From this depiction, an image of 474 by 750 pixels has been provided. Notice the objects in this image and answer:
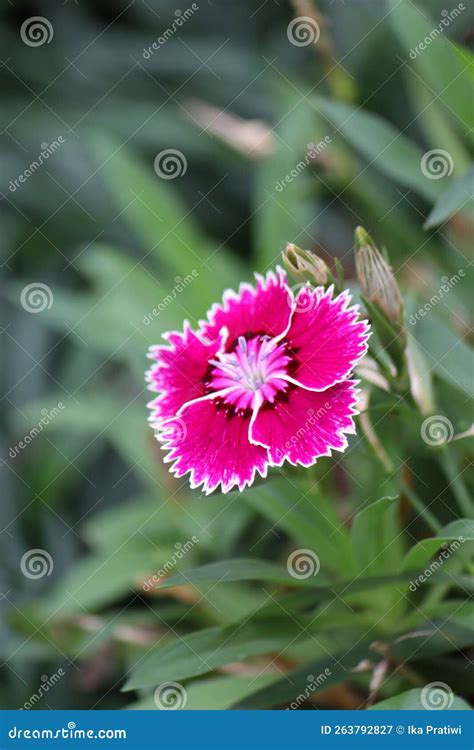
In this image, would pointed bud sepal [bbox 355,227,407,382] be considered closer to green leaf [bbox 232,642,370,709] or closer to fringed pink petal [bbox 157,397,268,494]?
fringed pink petal [bbox 157,397,268,494]

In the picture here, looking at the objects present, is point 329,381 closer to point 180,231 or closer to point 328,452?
point 328,452

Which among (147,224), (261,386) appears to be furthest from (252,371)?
(147,224)

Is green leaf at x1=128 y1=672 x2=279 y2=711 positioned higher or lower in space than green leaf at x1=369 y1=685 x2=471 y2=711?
lower

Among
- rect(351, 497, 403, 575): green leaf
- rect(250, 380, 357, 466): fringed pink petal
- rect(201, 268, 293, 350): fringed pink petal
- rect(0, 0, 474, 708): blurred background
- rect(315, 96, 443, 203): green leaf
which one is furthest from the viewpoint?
rect(0, 0, 474, 708): blurred background

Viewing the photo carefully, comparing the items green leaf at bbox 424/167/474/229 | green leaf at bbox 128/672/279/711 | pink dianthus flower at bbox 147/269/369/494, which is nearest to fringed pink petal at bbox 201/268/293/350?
pink dianthus flower at bbox 147/269/369/494

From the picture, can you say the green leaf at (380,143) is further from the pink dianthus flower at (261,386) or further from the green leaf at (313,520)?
the green leaf at (313,520)

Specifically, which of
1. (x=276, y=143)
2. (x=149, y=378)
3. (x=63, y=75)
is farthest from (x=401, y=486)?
(x=63, y=75)
